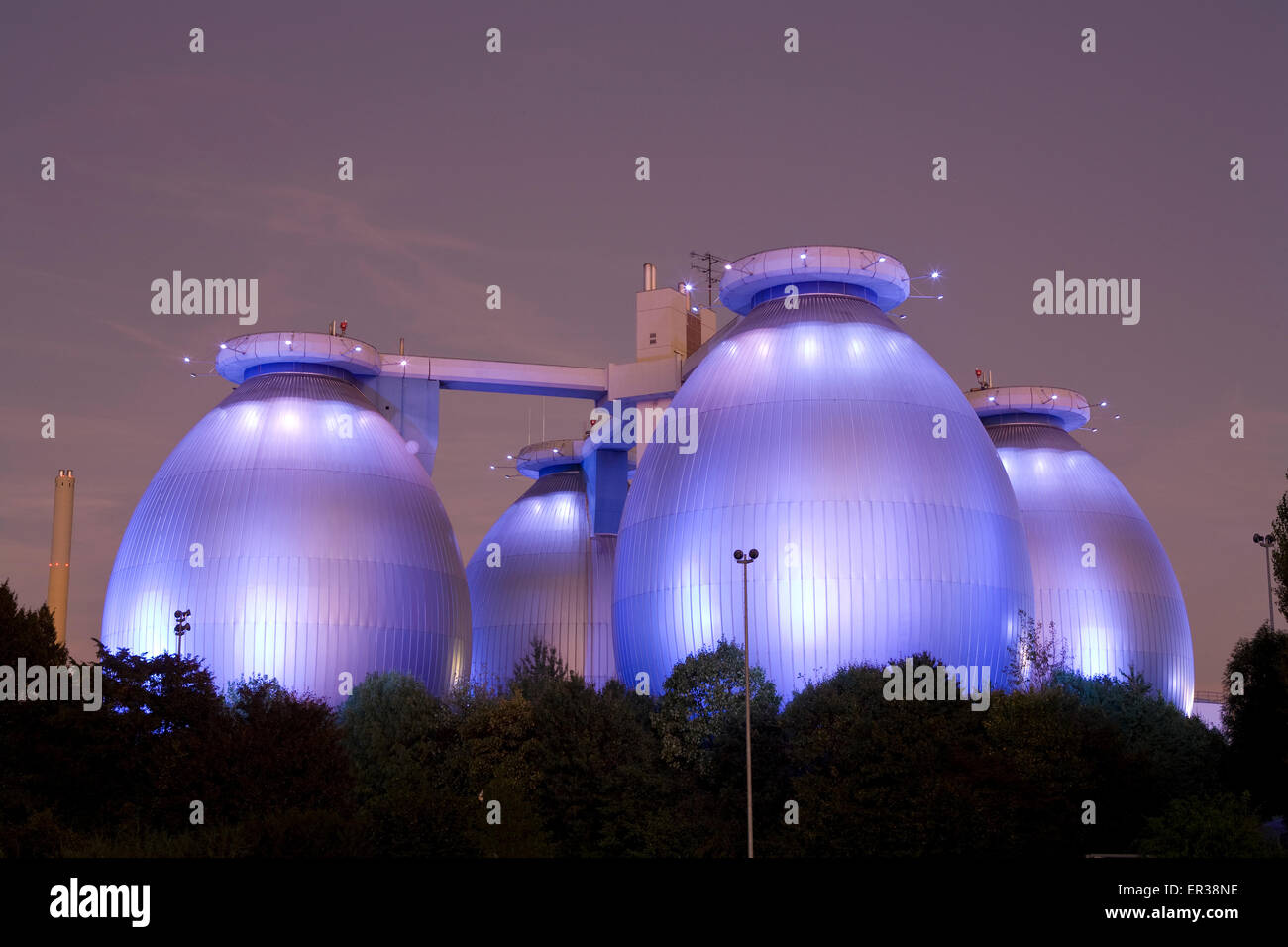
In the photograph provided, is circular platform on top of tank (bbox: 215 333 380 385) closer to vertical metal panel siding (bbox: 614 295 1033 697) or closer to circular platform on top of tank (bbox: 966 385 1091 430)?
vertical metal panel siding (bbox: 614 295 1033 697)

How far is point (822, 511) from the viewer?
64.0 m

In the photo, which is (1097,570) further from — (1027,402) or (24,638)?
(24,638)

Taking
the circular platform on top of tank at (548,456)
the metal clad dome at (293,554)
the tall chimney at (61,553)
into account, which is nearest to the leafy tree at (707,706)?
the metal clad dome at (293,554)

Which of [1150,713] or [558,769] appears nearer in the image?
[558,769]

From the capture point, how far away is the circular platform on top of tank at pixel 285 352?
3145 inches

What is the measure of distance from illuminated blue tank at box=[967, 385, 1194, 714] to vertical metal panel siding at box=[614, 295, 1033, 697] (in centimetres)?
1596

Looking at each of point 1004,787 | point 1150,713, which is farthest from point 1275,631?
point 1004,787

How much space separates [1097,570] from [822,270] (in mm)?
25705

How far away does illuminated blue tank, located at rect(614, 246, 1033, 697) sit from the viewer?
63.0 m

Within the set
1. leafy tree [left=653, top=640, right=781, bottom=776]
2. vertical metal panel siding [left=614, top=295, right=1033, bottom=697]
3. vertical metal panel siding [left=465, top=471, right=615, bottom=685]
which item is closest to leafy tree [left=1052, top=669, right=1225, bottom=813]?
vertical metal panel siding [left=614, top=295, right=1033, bottom=697]

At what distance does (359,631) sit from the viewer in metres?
72.9
